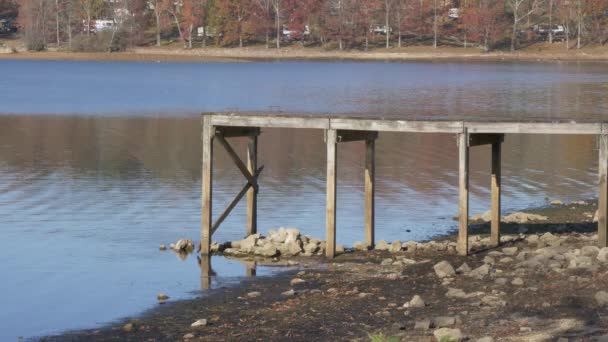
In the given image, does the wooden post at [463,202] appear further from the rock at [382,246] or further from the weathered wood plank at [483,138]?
the rock at [382,246]

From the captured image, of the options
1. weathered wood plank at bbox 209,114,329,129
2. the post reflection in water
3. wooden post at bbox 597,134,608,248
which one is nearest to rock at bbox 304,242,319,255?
the post reflection in water

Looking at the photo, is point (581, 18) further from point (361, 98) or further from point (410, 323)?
point (410, 323)

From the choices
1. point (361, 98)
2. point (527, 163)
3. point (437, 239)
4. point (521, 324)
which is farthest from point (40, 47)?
point (521, 324)

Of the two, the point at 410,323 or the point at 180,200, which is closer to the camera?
the point at 410,323

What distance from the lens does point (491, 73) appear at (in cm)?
10188

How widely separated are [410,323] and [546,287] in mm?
2538

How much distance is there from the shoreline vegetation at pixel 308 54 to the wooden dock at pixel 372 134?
111 m

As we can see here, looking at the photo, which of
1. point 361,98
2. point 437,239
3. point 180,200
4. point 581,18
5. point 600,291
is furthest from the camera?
point 581,18

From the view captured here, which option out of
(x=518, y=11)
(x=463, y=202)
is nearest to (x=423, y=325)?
(x=463, y=202)

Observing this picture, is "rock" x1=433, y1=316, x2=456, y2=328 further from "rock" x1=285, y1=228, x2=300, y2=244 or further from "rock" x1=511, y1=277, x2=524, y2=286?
"rock" x1=285, y1=228, x2=300, y2=244

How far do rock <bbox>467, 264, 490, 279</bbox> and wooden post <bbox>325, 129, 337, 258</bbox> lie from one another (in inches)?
145

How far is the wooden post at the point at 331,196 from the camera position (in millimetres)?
21609

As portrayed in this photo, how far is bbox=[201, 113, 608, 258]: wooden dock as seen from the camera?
20.7 m

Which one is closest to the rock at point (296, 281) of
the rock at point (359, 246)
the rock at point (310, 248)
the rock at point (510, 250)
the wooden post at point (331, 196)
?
the wooden post at point (331, 196)
